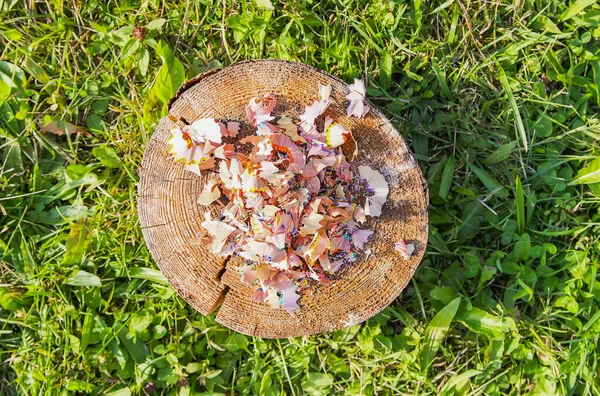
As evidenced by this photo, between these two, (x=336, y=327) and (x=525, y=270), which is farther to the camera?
(x=525, y=270)

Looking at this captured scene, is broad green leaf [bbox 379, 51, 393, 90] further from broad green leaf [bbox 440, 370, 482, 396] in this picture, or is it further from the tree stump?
broad green leaf [bbox 440, 370, 482, 396]

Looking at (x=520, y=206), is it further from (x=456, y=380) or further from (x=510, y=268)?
(x=456, y=380)

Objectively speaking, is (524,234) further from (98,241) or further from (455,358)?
(98,241)

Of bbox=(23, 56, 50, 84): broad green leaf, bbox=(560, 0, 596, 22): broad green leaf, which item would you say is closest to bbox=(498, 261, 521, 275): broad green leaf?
bbox=(560, 0, 596, 22): broad green leaf

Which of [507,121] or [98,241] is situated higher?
[507,121]

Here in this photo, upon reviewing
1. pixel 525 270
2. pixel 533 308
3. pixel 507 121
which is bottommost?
pixel 533 308

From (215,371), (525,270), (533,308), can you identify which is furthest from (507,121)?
(215,371)
